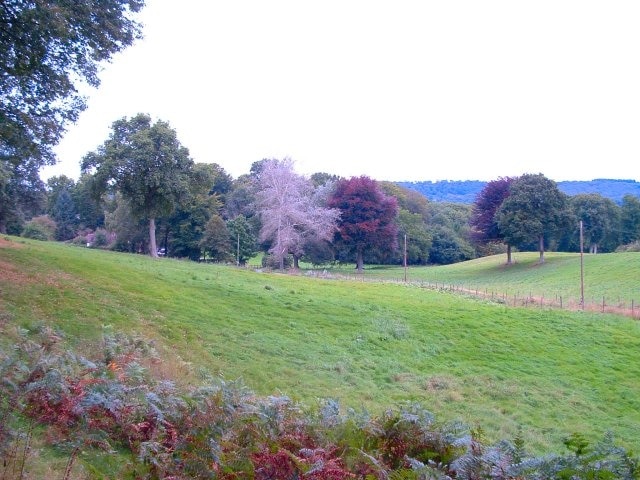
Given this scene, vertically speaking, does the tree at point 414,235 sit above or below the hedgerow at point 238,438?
above

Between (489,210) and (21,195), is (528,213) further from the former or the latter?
(21,195)

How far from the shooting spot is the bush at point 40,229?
6875cm

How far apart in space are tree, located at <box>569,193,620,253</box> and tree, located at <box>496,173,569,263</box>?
19.9 metres

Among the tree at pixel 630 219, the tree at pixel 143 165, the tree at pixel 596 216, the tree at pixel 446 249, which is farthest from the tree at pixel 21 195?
the tree at pixel 630 219

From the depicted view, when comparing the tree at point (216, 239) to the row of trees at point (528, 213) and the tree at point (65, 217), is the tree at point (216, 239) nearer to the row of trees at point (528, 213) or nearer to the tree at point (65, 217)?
the row of trees at point (528, 213)

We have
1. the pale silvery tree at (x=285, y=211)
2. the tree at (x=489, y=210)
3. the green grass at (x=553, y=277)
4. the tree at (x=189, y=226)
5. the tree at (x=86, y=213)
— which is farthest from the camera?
the tree at (x=86, y=213)

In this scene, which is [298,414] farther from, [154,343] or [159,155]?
[159,155]

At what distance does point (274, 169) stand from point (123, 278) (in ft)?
116

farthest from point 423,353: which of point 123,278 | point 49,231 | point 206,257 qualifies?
point 49,231

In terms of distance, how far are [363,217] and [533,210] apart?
20771 mm

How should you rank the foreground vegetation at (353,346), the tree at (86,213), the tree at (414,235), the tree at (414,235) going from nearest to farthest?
the foreground vegetation at (353,346)
the tree at (86,213)
the tree at (414,235)
the tree at (414,235)

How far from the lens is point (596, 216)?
3285 inches

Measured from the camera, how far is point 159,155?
4228cm

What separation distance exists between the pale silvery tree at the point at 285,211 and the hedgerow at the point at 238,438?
150ft
